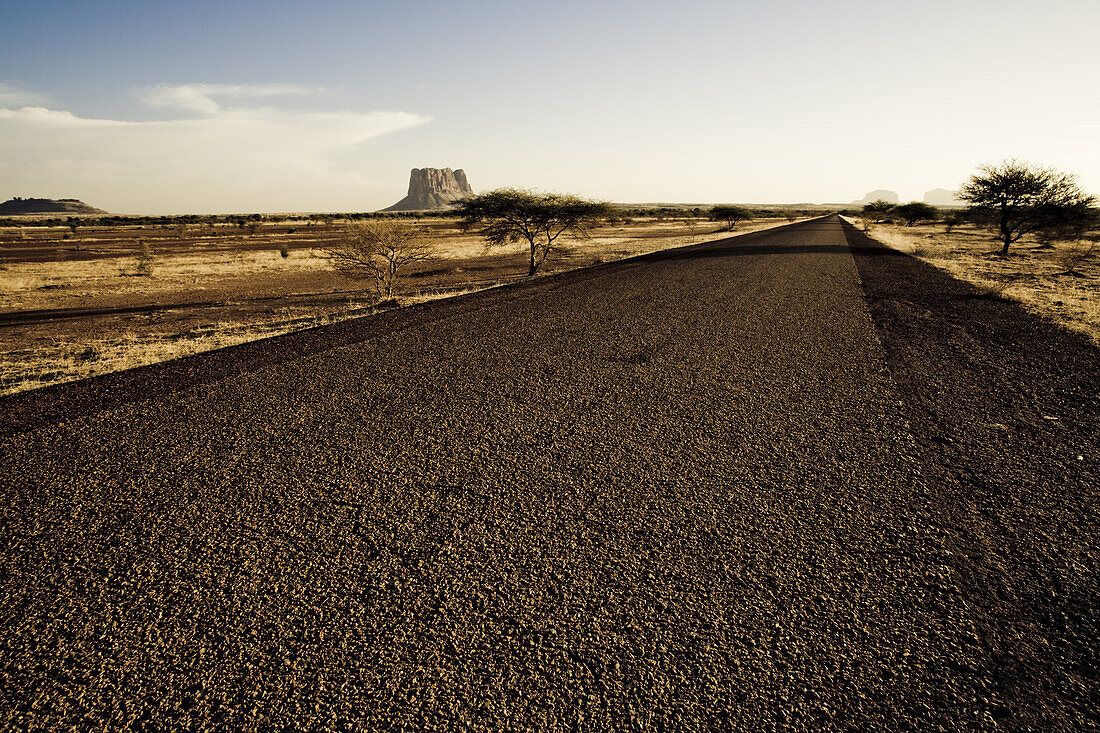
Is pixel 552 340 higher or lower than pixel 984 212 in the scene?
lower

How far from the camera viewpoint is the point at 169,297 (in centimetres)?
2191

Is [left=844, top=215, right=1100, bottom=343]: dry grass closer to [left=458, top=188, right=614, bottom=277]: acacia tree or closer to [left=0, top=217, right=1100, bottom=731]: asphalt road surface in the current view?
[left=0, top=217, right=1100, bottom=731]: asphalt road surface

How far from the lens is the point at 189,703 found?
2.41 metres

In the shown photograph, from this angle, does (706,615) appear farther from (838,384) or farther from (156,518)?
(838,384)

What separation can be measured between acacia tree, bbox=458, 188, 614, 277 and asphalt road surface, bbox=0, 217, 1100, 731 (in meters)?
18.2

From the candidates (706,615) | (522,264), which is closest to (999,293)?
(706,615)

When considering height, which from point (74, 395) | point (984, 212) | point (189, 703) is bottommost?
point (189, 703)

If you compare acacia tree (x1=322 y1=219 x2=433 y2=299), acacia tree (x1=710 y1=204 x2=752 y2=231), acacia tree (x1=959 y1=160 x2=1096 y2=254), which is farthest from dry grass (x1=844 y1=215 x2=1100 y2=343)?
acacia tree (x1=710 y1=204 x2=752 y2=231)

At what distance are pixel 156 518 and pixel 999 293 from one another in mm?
19788

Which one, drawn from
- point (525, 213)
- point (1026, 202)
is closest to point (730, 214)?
point (1026, 202)

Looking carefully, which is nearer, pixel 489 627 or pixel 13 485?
pixel 489 627

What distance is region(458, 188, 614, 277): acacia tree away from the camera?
2392 cm

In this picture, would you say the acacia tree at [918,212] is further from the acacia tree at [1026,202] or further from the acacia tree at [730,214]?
the acacia tree at [1026,202]

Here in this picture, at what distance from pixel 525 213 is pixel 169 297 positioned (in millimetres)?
16537
